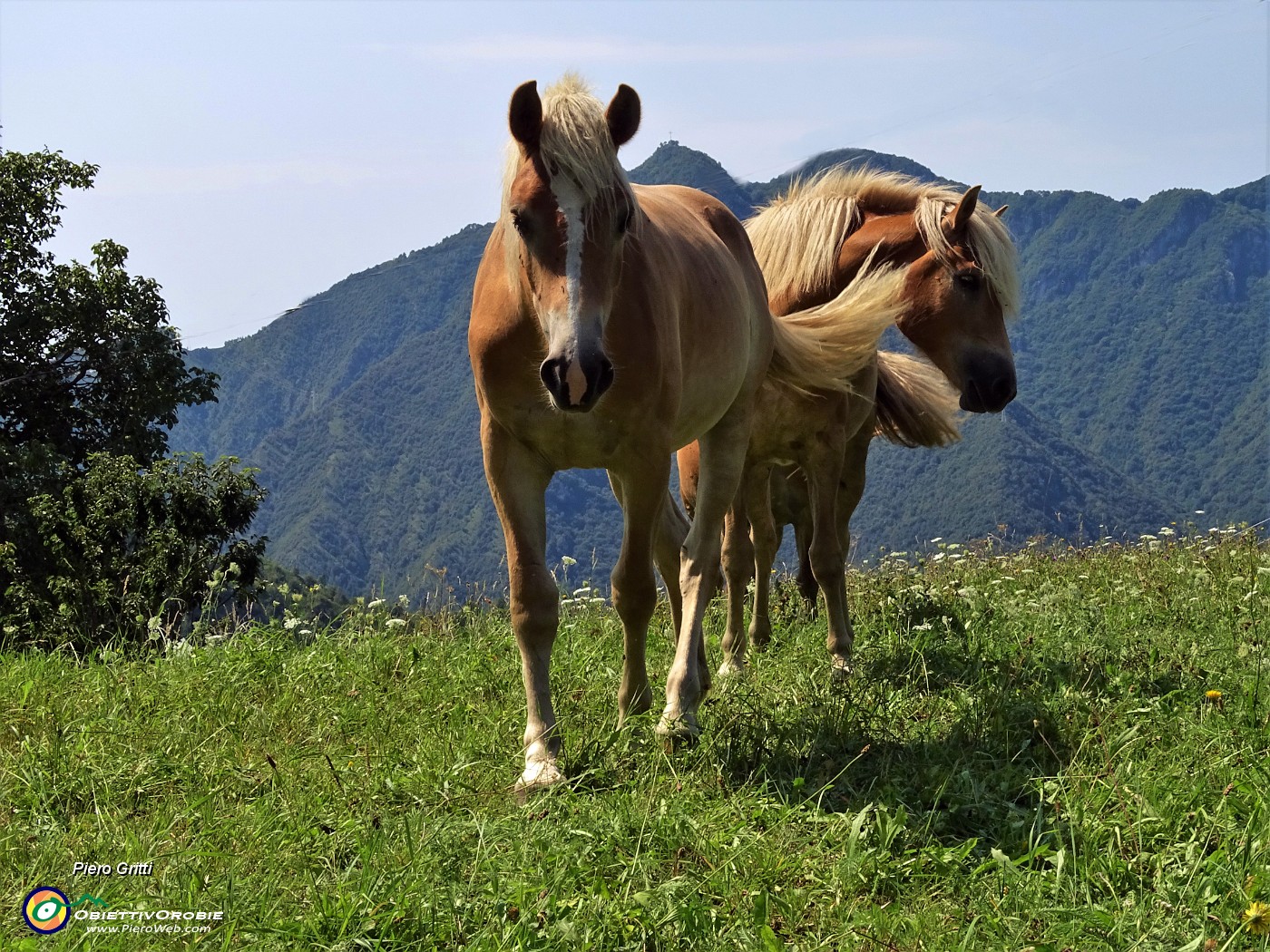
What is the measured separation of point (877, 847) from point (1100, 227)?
197 m

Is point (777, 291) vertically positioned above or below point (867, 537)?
above

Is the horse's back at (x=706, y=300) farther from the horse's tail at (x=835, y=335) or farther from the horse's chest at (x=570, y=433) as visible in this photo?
the horse's chest at (x=570, y=433)

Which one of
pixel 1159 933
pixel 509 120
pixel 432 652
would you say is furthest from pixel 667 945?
pixel 432 652

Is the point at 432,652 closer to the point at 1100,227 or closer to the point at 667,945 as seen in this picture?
the point at 667,945

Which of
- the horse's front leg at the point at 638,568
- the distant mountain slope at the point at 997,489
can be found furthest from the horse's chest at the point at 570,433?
the distant mountain slope at the point at 997,489

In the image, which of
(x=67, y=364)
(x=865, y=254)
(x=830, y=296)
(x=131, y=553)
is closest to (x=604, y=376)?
(x=830, y=296)

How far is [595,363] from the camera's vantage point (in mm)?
3207

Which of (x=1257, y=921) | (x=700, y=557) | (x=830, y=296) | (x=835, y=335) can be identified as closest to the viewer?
(x=1257, y=921)

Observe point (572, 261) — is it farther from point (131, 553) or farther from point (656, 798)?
point (131, 553)

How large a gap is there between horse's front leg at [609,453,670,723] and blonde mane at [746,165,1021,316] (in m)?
2.79

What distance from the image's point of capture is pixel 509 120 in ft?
11.6

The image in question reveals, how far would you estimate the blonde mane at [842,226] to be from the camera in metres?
6.23

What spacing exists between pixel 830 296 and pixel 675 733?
3287 millimetres

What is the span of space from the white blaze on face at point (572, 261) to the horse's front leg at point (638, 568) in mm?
768
